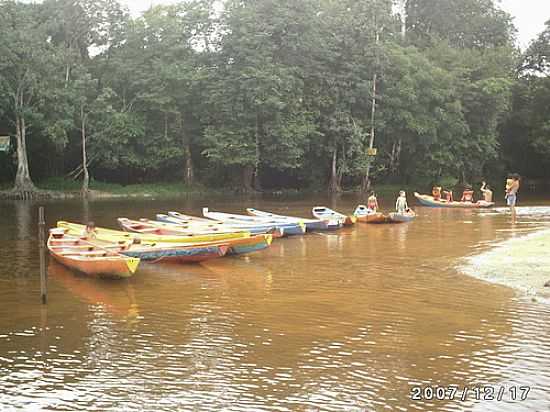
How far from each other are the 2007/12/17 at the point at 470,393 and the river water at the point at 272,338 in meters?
0.03

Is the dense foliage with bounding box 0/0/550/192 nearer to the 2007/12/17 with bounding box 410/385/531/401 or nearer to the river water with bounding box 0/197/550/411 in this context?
the river water with bounding box 0/197/550/411

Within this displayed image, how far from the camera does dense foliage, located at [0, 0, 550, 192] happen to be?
41250 millimetres

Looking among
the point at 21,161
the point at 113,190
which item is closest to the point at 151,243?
the point at 21,161

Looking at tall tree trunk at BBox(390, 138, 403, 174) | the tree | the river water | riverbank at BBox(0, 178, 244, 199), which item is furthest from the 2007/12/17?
tall tree trunk at BBox(390, 138, 403, 174)

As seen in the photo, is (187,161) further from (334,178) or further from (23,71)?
(23,71)

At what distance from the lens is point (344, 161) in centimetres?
4541

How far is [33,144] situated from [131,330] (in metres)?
35.9

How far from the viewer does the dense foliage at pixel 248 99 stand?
41250mm

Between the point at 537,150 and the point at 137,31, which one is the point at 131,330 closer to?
the point at 137,31

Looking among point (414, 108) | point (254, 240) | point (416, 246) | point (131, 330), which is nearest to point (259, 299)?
point (131, 330)

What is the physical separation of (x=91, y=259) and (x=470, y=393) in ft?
28.1

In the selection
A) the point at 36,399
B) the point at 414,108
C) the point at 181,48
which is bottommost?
the point at 36,399

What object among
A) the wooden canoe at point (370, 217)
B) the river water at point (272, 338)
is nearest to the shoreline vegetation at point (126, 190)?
the wooden canoe at point (370, 217)

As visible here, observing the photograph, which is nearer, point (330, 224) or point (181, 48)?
point (330, 224)
